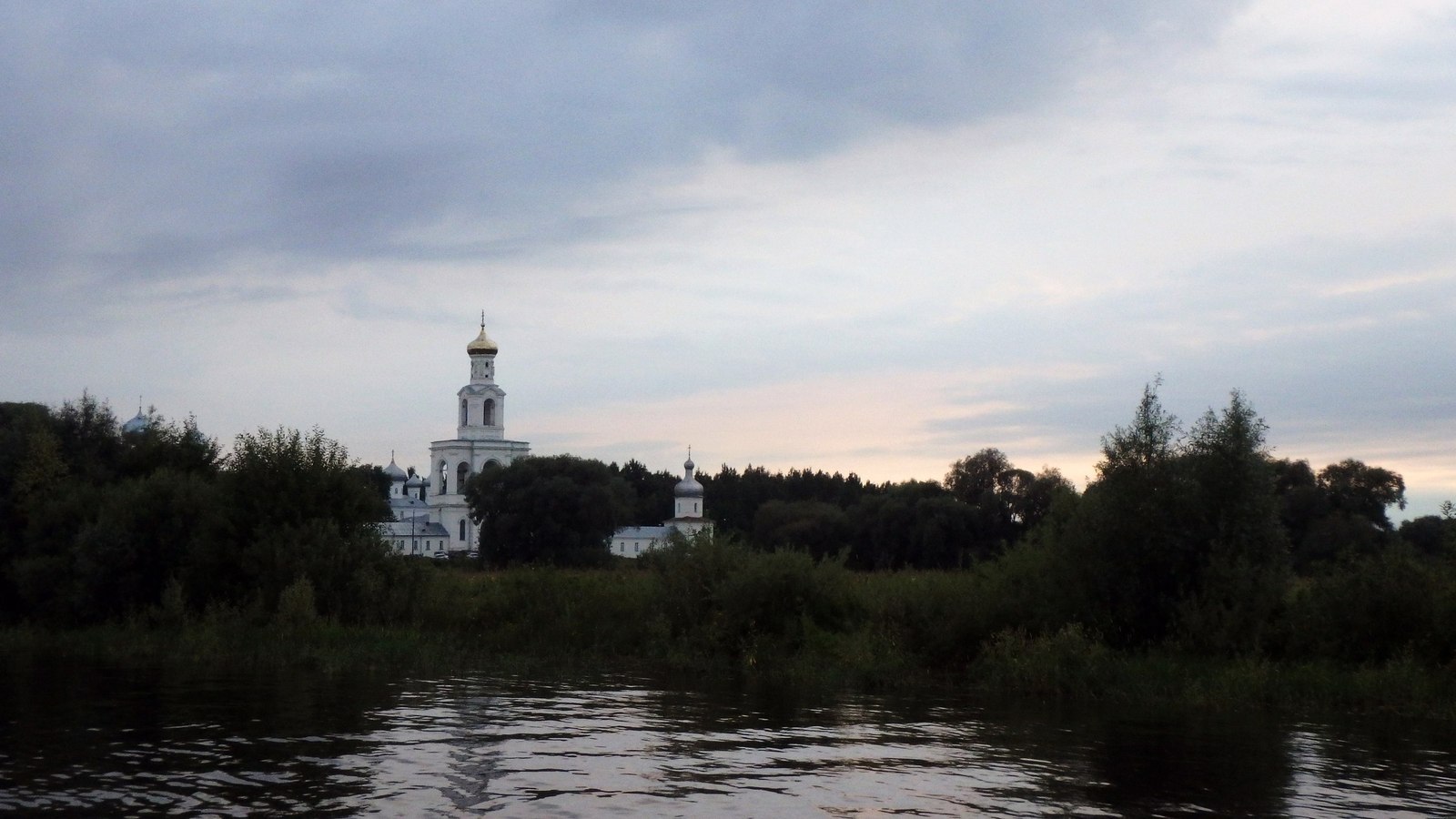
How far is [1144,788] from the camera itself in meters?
18.2

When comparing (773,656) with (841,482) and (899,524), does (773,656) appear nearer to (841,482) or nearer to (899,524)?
(899,524)

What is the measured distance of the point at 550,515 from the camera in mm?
110000

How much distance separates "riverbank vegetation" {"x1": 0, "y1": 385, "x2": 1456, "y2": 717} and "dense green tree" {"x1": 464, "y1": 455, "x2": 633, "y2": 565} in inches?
2180

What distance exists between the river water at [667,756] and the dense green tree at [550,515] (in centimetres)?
8028

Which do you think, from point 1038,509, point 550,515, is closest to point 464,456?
point 550,515

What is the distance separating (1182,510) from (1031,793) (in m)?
15.9

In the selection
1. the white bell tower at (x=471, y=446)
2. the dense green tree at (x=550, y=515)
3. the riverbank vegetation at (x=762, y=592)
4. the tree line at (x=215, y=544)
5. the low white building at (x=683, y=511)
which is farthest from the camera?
the low white building at (x=683, y=511)

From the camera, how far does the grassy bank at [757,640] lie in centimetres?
2853

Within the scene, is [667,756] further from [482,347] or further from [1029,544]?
[482,347]

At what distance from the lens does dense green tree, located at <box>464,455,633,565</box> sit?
110 meters

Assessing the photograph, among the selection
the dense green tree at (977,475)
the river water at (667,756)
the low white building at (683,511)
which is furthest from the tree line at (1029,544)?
the low white building at (683,511)

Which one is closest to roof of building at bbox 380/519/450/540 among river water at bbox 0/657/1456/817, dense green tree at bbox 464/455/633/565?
dense green tree at bbox 464/455/633/565

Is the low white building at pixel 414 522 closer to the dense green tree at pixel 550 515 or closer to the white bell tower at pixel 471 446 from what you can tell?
the white bell tower at pixel 471 446

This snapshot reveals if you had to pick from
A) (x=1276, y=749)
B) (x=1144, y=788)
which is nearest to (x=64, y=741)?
(x=1144, y=788)
